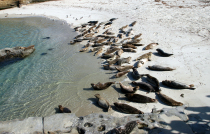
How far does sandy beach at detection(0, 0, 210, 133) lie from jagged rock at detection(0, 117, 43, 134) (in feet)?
7.64

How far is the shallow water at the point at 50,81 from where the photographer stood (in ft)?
17.1

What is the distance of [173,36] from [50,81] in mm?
7991

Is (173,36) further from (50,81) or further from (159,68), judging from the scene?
(50,81)

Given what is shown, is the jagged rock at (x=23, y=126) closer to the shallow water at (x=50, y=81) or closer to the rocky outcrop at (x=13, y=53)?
the shallow water at (x=50, y=81)

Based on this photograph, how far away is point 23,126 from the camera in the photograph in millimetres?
4184

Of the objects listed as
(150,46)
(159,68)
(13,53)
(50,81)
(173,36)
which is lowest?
(50,81)

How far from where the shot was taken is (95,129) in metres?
3.88

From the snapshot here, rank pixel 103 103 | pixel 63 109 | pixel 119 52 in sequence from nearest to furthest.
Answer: pixel 63 109
pixel 103 103
pixel 119 52

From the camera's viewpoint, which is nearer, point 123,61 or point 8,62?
point 123,61

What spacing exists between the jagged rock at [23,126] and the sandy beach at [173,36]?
2328 mm

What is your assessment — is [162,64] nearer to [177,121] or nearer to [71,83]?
[177,121]

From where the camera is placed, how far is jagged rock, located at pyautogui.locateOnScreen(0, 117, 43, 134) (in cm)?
404

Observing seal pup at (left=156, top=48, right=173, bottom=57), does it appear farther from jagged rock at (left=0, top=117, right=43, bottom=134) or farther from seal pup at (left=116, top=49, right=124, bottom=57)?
jagged rock at (left=0, top=117, right=43, bottom=134)

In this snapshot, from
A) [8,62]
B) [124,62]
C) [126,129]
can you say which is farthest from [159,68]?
[8,62]
